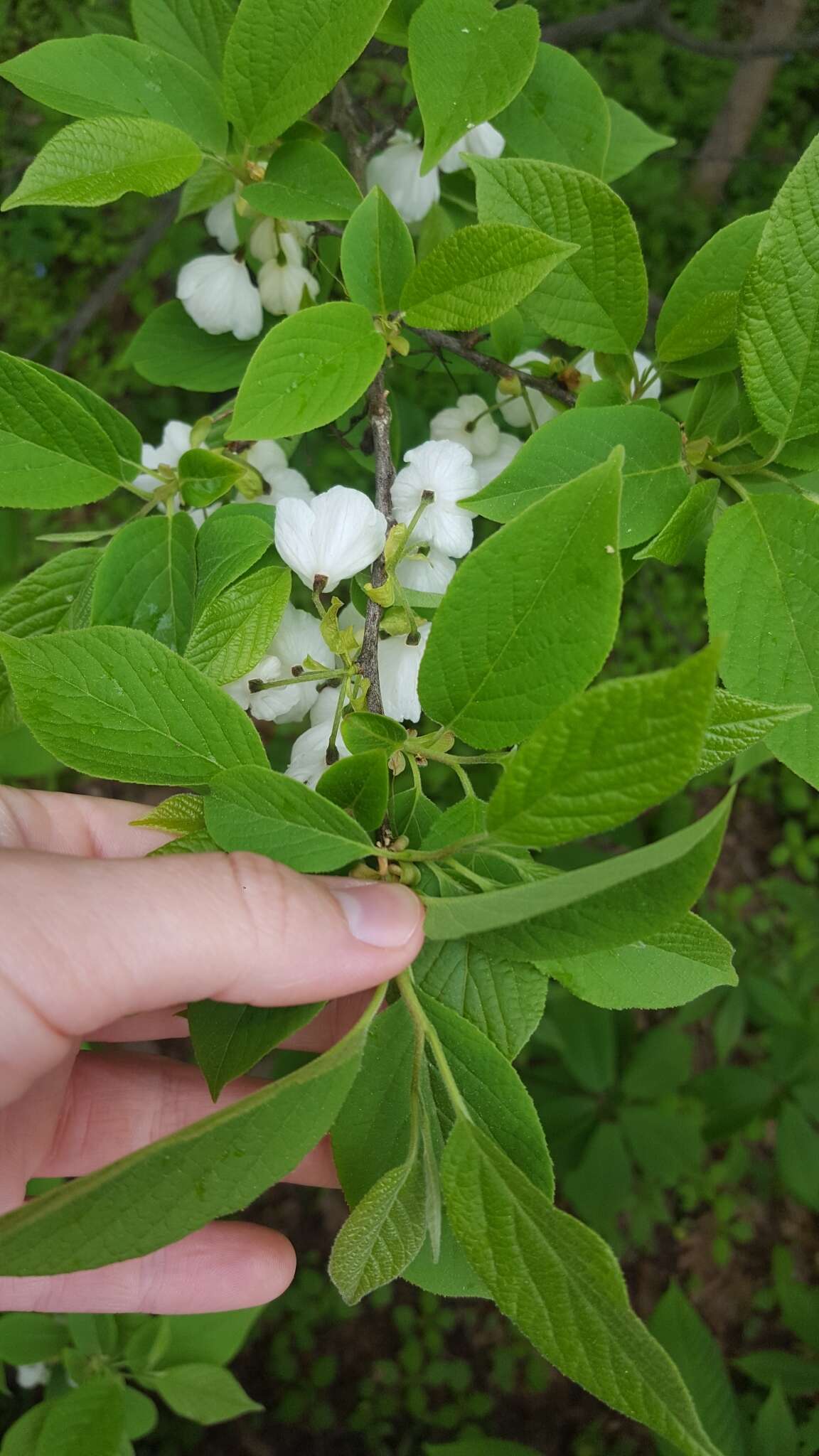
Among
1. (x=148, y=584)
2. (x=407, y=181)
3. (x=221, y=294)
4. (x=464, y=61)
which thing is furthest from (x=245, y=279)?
(x=148, y=584)

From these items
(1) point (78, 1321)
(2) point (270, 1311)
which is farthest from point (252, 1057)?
(2) point (270, 1311)

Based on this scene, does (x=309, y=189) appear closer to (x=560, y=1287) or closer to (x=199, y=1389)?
(x=560, y=1287)

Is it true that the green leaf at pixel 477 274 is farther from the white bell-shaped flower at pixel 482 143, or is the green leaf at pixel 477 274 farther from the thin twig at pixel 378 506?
the white bell-shaped flower at pixel 482 143

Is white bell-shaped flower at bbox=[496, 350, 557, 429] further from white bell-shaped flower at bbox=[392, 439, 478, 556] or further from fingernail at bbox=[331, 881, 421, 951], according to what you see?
fingernail at bbox=[331, 881, 421, 951]

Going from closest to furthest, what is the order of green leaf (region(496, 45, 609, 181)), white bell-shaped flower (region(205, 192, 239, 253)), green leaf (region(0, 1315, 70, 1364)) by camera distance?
green leaf (region(496, 45, 609, 181))
white bell-shaped flower (region(205, 192, 239, 253))
green leaf (region(0, 1315, 70, 1364))

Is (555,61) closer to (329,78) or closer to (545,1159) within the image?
(329,78)

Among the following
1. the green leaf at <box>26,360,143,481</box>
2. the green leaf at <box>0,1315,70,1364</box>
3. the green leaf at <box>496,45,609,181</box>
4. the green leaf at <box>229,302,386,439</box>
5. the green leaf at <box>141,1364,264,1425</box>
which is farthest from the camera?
the green leaf at <box>0,1315,70,1364</box>

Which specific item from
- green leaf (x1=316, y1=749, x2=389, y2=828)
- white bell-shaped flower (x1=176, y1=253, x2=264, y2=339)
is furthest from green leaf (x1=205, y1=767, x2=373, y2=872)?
white bell-shaped flower (x1=176, y1=253, x2=264, y2=339)
